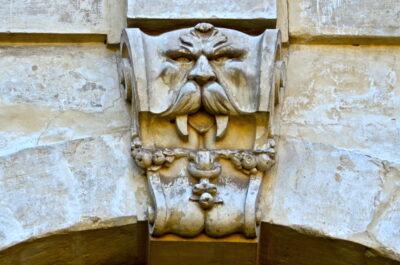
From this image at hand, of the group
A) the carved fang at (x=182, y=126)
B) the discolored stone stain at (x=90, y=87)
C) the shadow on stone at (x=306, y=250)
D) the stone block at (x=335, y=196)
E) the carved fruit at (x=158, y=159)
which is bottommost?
the shadow on stone at (x=306, y=250)

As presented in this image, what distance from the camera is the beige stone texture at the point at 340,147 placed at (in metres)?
3.14

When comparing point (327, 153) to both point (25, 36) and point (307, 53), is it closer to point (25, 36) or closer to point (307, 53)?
point (307, 53)

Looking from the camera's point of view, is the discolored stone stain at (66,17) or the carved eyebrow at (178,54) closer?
the carved eyebrow at (178,54)

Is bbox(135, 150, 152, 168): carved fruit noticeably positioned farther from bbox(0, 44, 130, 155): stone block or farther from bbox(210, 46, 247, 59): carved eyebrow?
bbox(210, 46, 247, 59): carved eyebrow

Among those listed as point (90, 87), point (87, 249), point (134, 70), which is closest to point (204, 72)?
point (134, 70)

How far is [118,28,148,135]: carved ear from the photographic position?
3.20 meters

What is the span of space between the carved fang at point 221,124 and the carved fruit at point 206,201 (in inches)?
8.4

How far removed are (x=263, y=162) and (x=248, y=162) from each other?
0.15 feet

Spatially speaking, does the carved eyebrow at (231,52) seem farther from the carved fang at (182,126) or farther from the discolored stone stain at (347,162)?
the discolored stone stain at (347,162)

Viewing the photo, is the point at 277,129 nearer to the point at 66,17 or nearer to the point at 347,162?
the point at 347,162

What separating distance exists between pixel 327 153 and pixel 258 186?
25 cm

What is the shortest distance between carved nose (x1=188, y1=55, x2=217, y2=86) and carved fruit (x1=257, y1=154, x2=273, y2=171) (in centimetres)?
28

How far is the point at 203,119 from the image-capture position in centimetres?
324

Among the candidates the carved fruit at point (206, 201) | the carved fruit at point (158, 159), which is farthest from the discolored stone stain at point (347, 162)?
the carved fruit at point (158, 159)
